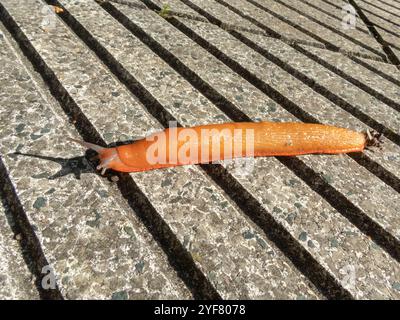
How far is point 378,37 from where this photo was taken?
492 cm

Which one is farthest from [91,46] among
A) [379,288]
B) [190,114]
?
[379,288]

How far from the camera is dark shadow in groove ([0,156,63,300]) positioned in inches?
70.9

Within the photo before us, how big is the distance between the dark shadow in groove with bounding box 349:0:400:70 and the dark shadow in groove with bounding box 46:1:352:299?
9.92 feet

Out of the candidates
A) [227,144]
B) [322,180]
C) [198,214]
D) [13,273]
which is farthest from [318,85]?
[13,273]

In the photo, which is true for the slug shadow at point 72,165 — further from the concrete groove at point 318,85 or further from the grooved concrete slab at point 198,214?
the concrete groove at point 318,85

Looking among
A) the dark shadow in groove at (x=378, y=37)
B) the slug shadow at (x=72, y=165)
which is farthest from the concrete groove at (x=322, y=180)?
the dark shadow in groove at (x=378, y=37)

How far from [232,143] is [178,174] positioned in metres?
0.48

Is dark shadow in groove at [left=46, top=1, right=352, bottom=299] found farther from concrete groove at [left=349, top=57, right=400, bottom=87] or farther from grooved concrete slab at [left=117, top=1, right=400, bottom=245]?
concrete groove at [left=349, top=57, right=400, bottom=87]

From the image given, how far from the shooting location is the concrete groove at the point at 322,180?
235 cm

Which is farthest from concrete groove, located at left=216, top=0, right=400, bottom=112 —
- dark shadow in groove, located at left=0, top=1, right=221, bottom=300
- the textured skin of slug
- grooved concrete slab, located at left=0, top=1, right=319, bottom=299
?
dark shadow in groove, located at left=0, top=1, right=221, bottom=300

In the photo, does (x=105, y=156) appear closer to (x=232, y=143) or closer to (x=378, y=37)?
(x=232, y=143)

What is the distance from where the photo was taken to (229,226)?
7.22 ft
